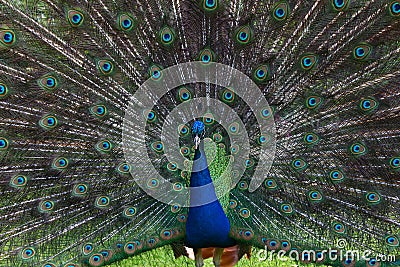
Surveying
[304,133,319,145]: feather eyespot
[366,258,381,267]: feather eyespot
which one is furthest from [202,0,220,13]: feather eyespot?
[366,258,381,267]: feather eyespot

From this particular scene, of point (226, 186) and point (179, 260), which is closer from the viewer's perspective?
point (226, 186)

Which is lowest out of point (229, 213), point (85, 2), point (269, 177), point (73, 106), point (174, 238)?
point (174, 238)

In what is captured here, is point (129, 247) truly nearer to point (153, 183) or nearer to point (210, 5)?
point (153, 183)

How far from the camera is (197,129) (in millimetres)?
2402

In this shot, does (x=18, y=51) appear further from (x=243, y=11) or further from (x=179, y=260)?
(x=179, y=260)

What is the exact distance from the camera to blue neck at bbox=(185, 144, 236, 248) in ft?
8.86

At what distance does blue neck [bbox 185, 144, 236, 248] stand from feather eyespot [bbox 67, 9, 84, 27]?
0.93m

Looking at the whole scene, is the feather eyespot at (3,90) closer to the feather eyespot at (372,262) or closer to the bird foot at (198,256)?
the bird foot at (198,256)

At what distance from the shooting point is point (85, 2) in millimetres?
2404

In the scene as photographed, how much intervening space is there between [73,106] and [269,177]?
46.2 inches

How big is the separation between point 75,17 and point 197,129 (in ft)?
2.73

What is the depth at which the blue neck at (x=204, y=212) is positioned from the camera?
2699 millimetres

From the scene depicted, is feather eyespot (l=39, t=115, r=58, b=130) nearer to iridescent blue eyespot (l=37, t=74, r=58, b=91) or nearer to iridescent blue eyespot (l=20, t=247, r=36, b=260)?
iridescent blue eyespot (l=37, t=74, r=58, b=91)

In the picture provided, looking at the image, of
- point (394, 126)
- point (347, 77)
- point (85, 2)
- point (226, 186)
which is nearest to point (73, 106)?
point (85, 2)
